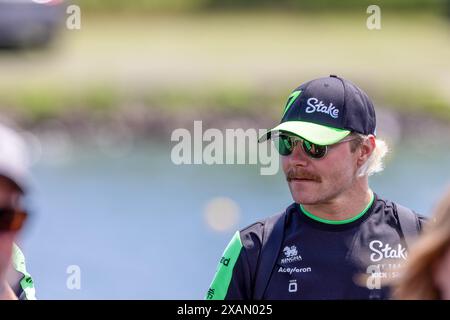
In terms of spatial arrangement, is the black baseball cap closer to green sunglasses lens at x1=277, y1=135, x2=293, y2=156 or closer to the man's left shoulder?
green sunglasses lens at x1=277, y1=135, x2=293, y2=156

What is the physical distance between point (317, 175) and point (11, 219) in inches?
66.2

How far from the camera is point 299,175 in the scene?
4906mm

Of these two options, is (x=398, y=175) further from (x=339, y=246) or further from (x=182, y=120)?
(x=339, y=246)

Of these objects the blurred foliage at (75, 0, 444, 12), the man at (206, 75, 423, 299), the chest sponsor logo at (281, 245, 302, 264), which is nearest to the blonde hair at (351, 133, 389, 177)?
the man at (206, 75, 423, 299)

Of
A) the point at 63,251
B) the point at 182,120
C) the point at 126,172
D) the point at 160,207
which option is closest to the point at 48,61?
the point at 182,120

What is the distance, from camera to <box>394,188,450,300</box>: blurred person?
3398mm

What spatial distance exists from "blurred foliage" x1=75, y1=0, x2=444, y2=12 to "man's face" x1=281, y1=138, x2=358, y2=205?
25.8 meters

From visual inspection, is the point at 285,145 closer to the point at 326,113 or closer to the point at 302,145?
the point at 302,145

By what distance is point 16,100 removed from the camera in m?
20.2

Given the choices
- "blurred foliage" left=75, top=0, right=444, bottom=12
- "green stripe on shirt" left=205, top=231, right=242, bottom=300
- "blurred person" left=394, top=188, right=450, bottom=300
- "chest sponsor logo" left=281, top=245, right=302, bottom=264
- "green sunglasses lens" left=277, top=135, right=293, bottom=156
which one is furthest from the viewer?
"blurred foliage" left=75, top=0, right=444, bottom=12

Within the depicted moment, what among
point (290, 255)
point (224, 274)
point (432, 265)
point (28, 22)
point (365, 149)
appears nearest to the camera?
point (432, 265)

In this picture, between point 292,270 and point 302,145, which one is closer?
point 292,270

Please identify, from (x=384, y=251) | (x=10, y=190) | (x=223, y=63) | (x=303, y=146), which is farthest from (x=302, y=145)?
(x=223, y=63)

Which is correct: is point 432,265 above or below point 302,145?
below
